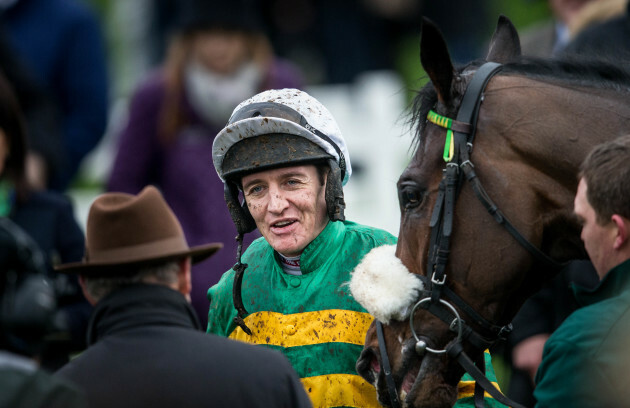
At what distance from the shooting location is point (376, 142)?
10102 millimetres

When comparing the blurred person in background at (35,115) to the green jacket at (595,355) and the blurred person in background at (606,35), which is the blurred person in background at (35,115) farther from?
the green jacket at (595,355)

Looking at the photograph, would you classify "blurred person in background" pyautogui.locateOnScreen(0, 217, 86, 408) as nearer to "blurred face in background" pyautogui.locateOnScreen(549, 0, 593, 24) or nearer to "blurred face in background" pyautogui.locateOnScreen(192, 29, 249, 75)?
"blurred face in background" pyautogui.locateOnScreen(192, 29, 249, 75)

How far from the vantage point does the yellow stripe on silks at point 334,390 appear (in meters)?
3.84

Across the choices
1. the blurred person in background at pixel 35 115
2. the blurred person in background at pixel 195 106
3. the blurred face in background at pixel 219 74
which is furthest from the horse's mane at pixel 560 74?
the blurred person in background at pixel 35 115

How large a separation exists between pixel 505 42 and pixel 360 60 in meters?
6.15

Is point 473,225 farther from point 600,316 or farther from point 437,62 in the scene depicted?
point 600,316

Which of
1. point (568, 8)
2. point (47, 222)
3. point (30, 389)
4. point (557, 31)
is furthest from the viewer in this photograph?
point (557, 31)

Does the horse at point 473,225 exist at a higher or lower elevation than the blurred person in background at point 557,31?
lower

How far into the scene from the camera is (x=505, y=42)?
438 centimetres

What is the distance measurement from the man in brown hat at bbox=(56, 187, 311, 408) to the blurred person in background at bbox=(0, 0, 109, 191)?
3719mm

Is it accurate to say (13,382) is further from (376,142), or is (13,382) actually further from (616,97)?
(376,142)

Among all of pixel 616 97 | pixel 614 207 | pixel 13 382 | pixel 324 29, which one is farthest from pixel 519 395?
pixel 324 29

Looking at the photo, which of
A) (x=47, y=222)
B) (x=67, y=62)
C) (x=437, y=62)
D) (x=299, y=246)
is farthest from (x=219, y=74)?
(x=437, y=62)

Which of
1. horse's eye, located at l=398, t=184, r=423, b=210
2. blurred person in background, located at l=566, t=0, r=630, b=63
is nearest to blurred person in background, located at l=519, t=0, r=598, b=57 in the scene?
blurred person in background, located at l=566, t=0, r=630, b=63
